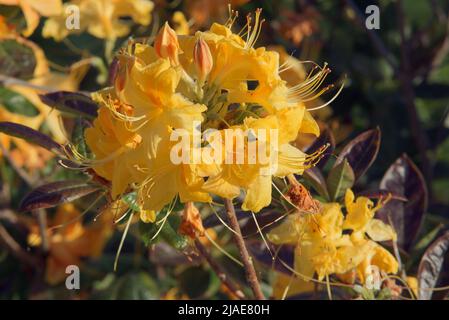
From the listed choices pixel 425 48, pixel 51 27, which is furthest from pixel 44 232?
pixel 425 48

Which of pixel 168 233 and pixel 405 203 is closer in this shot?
pixel 168 233

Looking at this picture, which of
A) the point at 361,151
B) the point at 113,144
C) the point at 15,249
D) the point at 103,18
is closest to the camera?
A: the point at 113,144

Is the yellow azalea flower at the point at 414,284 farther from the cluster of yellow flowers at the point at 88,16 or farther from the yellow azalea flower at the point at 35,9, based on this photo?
the yellow azalea flower at the point at 35,9

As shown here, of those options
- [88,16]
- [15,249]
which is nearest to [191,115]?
[88,16]

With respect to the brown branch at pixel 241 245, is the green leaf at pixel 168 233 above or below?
above

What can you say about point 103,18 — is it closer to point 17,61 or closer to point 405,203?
point 17,61

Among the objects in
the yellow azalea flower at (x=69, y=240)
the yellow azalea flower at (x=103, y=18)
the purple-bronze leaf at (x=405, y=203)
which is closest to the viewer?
the purple-bronze leaf at (x=405, y=203)

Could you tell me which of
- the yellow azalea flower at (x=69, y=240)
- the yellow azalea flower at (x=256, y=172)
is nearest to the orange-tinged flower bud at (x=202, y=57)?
the yellow azalea flower at (x=256, y=172)
